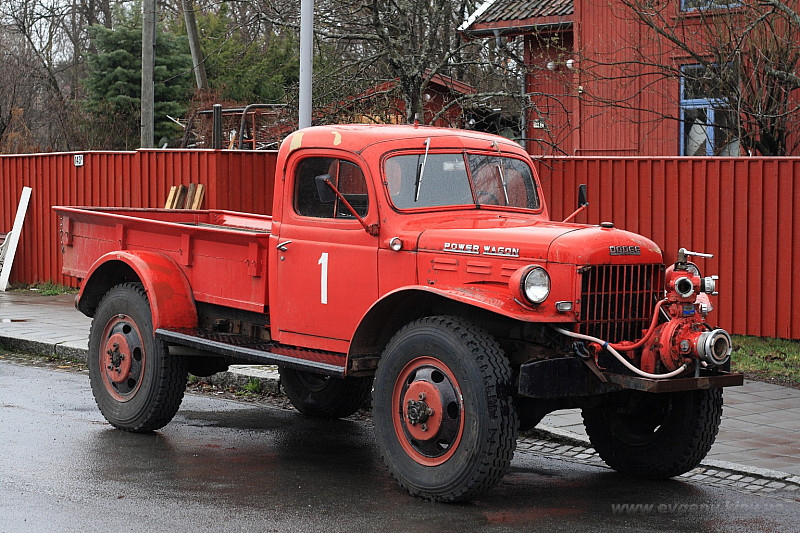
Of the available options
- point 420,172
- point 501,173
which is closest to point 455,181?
point 420,172

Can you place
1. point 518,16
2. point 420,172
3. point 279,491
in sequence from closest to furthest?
point 279,491, point 420,172, point 518,16

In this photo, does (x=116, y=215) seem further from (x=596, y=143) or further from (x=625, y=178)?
(x=596, y=143)

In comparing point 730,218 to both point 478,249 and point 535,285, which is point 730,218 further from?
point 535,285

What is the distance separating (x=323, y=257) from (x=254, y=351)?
2.54 feet

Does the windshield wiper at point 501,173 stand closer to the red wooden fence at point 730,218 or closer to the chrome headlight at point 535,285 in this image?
the chrome headlight at point 535,285

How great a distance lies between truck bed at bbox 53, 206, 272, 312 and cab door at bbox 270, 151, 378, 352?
0.20m

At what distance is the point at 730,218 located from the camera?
12328 millimetres

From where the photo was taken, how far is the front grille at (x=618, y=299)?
6707 mm

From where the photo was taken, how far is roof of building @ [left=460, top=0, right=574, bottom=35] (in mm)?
21197

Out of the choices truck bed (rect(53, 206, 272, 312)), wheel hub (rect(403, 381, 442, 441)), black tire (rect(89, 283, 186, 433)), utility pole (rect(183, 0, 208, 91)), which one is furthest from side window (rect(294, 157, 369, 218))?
utility pole (rect(183, 0, 208, 91))

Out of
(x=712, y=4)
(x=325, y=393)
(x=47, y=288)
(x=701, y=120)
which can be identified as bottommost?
(x=325, y=393)

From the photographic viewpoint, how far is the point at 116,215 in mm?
9008

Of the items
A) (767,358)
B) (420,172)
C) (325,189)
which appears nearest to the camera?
(325,189)

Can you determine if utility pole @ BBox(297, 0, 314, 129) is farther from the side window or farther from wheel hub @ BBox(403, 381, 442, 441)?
wheel hub @ BBox(403, 381, 442, 441)
